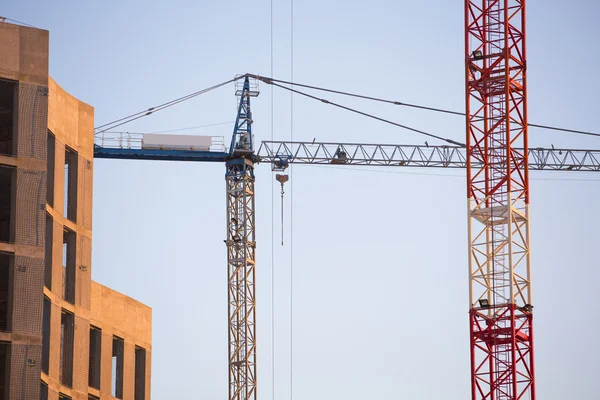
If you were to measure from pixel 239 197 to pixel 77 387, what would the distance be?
209 ft

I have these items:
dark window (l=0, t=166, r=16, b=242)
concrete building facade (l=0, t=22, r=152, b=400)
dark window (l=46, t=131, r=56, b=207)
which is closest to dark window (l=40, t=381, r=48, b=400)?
concrete building facade (l=0, t=22, r=152, b=400)

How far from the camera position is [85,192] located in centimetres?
7762

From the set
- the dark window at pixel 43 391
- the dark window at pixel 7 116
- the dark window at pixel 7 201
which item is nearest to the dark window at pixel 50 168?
the dark window at pixel 7 116

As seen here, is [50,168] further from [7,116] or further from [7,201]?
[7,201]

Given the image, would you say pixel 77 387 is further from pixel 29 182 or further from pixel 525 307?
pixel 525 307

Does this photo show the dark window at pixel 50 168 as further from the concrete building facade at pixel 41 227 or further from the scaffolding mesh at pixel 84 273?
the scaffolding mesh at pixel 84 273

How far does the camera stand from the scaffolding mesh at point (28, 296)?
6919 cm

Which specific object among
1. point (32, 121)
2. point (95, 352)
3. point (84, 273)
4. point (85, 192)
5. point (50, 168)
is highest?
point (32, 121)

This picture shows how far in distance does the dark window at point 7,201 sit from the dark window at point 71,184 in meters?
5.91

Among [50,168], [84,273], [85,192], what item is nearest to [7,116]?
[50,168]

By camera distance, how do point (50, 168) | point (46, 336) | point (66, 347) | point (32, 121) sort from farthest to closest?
1. point (66, 347)
2. point (50, 168)
3. point (46, 336)
4. point (32, 121)

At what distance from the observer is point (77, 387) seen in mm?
76938

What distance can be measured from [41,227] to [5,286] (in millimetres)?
3206

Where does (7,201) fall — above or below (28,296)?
above
